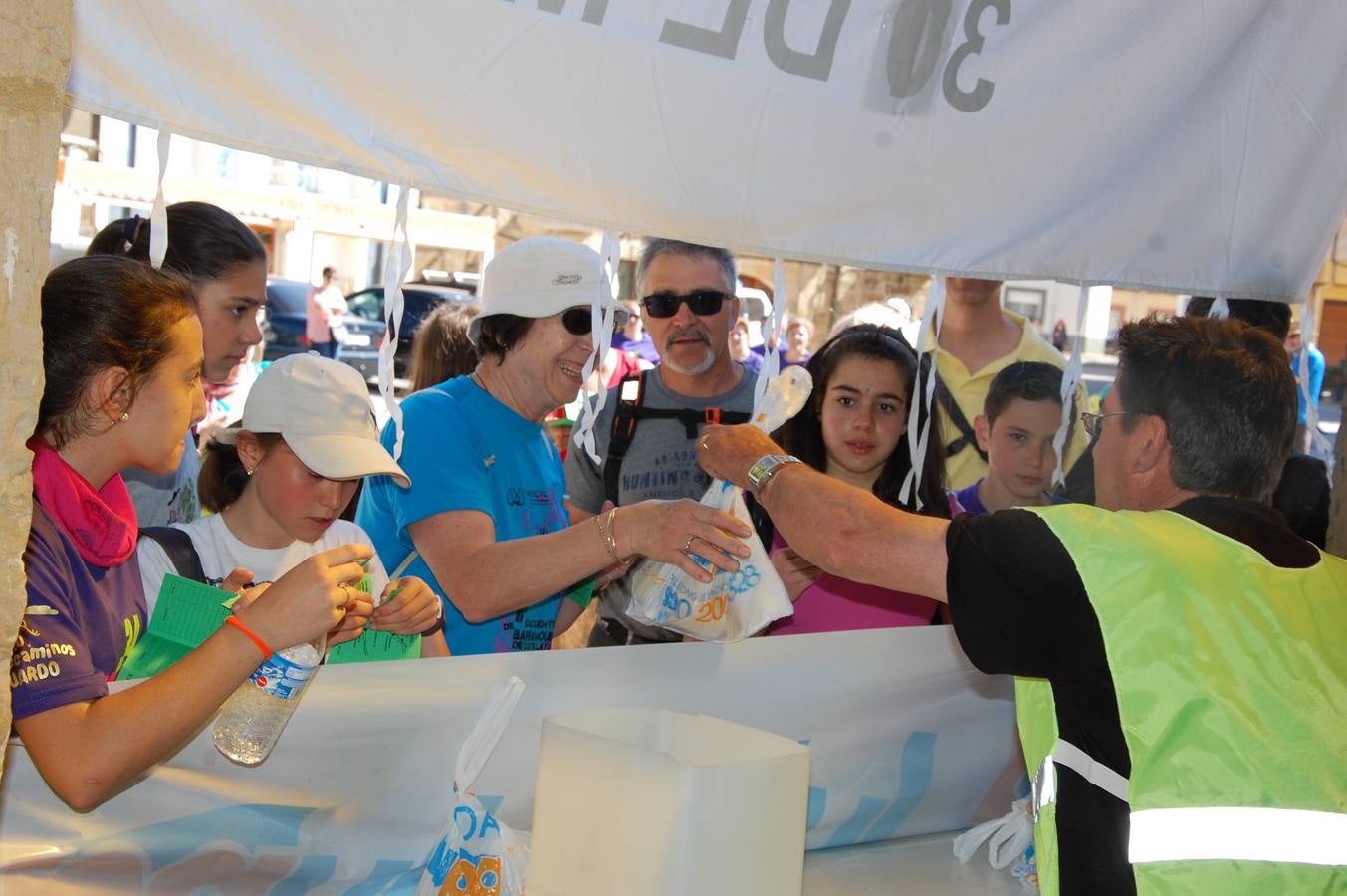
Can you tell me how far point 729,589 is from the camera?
2502 millimetres

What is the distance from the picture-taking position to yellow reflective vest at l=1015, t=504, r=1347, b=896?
180 centimetres

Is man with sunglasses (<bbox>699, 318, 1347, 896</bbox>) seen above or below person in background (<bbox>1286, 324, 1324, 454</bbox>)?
below

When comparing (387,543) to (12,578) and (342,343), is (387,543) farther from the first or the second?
(342,343)

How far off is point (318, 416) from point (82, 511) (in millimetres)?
605

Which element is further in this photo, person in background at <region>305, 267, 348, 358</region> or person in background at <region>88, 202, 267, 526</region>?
person in background at <region>305, 267, 348, 358</region>

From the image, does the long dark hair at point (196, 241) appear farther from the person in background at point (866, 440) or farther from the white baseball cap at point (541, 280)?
the person in background at point (866, 440)

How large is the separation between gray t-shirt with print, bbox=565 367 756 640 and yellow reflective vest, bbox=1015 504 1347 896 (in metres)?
1.69

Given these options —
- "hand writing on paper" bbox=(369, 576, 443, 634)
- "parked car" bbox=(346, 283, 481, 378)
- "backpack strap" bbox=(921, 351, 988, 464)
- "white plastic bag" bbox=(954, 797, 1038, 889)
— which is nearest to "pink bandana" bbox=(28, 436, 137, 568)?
"hand writing on paper" bbox=(369, 576, 443, 634)

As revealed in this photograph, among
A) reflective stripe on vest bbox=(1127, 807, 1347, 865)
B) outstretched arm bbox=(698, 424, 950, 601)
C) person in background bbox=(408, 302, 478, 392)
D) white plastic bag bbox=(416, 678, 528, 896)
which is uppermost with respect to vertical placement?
person in background bbox=(408, 302, 478, 392)

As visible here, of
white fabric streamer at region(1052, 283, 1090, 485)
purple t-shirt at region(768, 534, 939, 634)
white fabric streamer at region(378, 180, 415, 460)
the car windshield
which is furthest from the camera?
the car windshield

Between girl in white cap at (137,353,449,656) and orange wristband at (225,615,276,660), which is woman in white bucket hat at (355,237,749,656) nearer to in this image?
girl in white cap at (137,353,449,656)

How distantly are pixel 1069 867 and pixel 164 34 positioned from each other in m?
1.87

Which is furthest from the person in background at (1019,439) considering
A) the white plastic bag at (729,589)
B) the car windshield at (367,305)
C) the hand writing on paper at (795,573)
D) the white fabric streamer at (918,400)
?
the car windshield at (367,305)

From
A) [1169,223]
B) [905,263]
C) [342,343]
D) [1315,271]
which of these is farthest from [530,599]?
[342,343]
